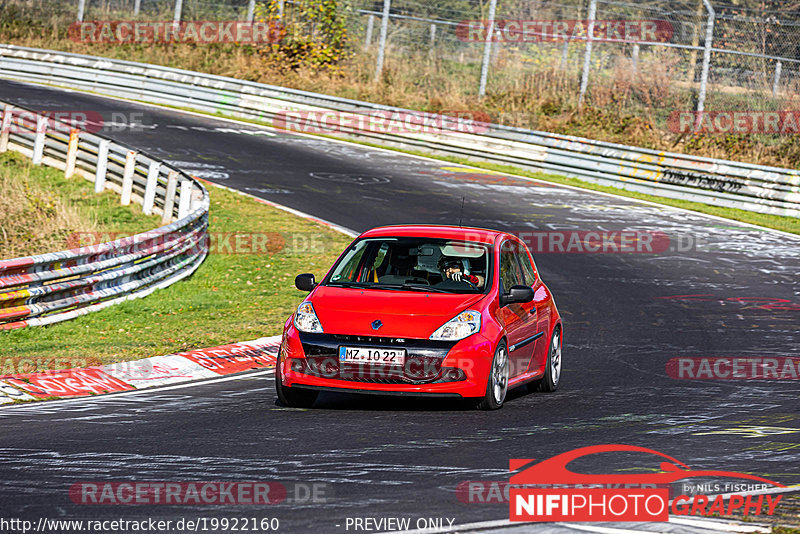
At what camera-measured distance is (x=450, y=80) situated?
33.1m

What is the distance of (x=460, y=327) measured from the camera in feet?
28.4

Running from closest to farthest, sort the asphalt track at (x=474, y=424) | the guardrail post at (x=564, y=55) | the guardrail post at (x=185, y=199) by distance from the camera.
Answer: the asphalt track at (x=474, y=424) → the guardrail post at (x=185, y=199) → the guardrail post at (x=564, y=55)

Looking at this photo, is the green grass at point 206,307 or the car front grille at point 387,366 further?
the green grass at point 206,307

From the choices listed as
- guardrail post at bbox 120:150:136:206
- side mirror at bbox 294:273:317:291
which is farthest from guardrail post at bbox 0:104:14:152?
side mirror at bbox 294:273:317:291

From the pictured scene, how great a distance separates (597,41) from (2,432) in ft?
79.2

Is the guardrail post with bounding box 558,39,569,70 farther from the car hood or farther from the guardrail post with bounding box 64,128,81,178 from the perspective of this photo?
the car hood

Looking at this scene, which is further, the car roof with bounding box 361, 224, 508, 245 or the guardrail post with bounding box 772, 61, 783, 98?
the guardrail post with bounding box 772, 61, 783, 98

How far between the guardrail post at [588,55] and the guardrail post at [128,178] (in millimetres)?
13512

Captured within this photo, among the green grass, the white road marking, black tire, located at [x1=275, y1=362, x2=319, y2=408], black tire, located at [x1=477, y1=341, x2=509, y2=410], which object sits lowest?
the green grass

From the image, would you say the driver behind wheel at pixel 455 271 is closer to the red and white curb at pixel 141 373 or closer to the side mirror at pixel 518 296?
the side mirror at pixel 518 296

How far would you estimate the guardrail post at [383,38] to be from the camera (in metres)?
32.8

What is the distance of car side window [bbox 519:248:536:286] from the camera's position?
10.5 m

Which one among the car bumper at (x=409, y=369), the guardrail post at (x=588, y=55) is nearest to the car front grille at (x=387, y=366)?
the car bumper at (x=409, y=369)

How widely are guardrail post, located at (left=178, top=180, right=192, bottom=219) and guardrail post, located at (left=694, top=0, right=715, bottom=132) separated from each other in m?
14.3
